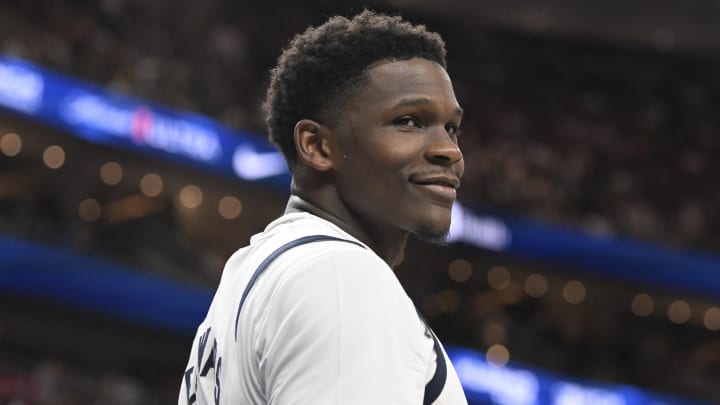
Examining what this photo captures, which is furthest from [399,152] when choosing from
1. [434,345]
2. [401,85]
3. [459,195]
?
[459,195]

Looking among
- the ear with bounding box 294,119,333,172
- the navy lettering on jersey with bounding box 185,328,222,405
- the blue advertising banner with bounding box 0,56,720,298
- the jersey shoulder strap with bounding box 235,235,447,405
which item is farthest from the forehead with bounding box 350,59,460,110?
the blue advertising banner with bounding box 0,56,720,298

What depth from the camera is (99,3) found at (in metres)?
17.4

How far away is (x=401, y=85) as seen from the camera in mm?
2266

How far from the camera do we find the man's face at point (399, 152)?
88.8 inches

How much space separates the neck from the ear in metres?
0.07

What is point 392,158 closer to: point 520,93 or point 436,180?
point 436,180

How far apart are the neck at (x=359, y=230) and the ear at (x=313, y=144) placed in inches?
2.8

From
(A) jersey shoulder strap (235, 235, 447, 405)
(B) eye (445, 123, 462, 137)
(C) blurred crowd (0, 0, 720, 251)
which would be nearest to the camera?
(A) jersey shoulder strap (235, 235, 447, 405)

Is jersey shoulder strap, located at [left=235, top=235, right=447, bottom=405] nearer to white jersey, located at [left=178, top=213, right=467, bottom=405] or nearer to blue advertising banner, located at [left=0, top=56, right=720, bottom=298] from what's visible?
white jersey, located at [left=178, top=213, right=467, bottom=405]

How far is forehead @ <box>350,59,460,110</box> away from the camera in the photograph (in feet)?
7.40

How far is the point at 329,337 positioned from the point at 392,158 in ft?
1.66

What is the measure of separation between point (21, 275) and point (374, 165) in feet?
43.2

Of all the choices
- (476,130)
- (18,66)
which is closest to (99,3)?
(18,66)

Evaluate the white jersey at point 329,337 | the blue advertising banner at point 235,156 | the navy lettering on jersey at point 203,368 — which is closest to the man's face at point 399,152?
the white jersey at point 329,337
